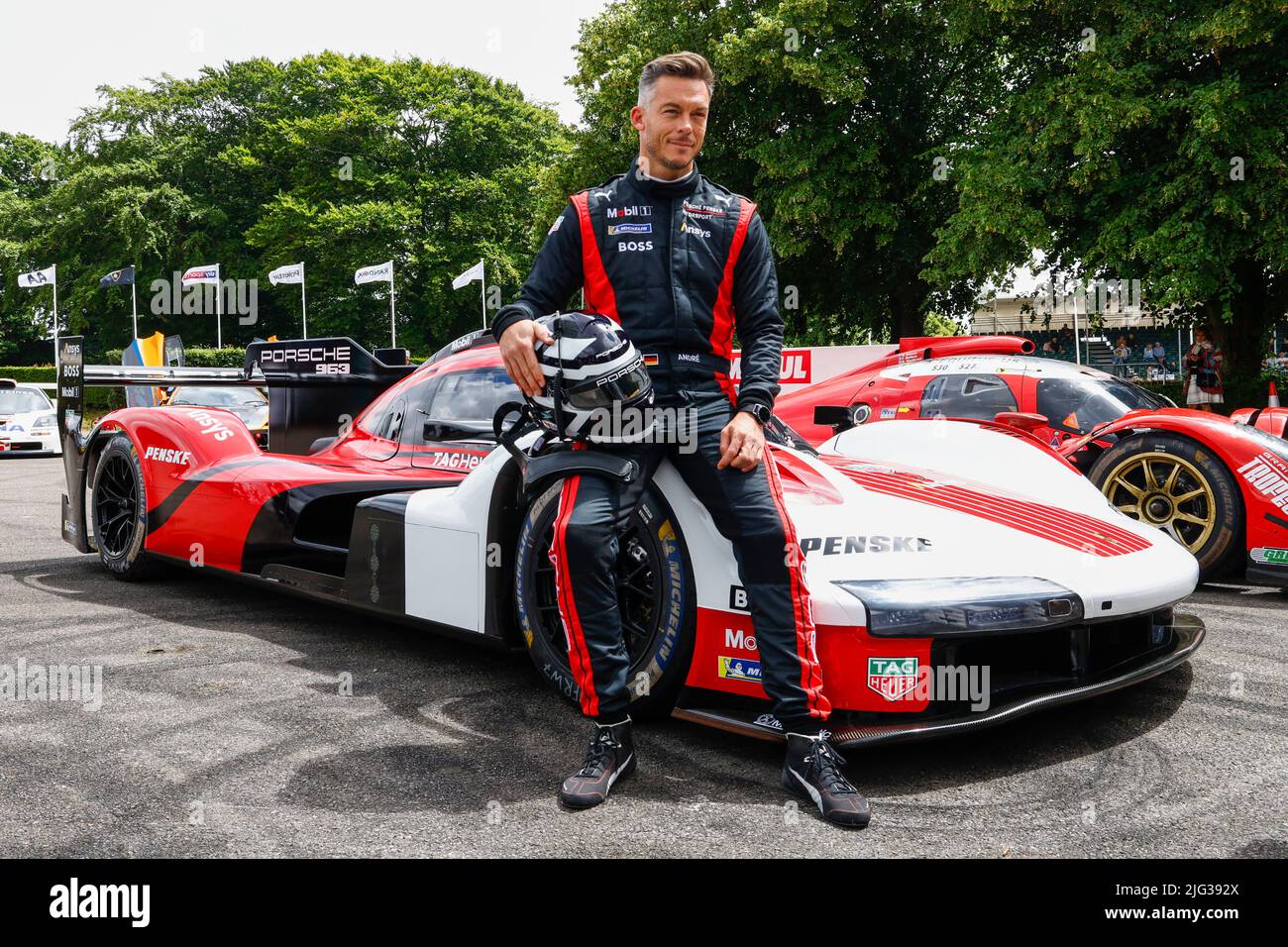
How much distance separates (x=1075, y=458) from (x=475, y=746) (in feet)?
13.3

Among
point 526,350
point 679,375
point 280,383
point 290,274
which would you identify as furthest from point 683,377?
point 290,274

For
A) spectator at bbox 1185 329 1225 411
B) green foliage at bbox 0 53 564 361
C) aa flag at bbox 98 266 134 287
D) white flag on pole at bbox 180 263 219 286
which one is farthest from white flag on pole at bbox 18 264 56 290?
spectator at bbox 1185 329 1225 411

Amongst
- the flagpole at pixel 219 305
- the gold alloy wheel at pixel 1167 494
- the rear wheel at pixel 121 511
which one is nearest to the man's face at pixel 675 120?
the gold alloy wheel at pixel 1167 494

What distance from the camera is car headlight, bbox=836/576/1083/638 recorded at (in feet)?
8.40

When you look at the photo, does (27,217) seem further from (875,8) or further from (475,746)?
(475,746)

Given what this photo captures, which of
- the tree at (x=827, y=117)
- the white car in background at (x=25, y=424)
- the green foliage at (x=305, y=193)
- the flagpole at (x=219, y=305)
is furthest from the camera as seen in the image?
the green foliage at (x=305, y=193)

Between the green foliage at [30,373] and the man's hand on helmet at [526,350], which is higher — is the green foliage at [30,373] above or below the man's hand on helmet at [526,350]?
above

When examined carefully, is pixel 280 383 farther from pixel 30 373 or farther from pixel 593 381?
pixel 30 373

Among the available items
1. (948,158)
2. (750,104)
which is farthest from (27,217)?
(948,158)

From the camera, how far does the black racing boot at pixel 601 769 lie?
2484 millimetres

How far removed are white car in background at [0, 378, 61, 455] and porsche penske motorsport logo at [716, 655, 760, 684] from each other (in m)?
16.8

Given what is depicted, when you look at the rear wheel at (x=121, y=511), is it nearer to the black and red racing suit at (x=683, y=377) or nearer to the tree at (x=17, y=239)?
the black and red racing suit at (x=683, y=377)

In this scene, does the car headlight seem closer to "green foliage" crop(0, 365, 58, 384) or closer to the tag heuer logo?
the tag heuer logo

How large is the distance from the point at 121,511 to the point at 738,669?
399 cm
